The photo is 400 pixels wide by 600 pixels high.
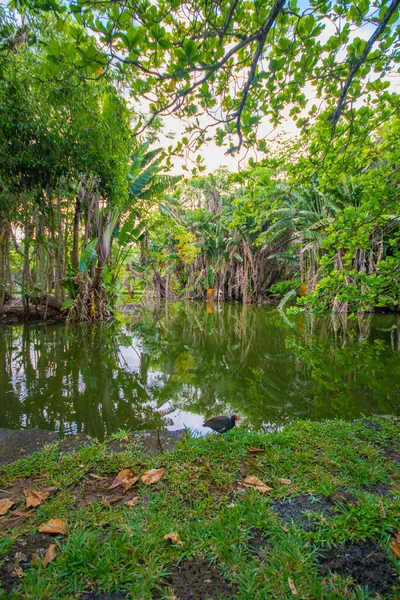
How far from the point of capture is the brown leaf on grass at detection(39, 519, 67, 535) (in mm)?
1596

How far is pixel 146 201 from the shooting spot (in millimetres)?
12578

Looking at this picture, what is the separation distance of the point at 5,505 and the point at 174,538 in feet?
3.69

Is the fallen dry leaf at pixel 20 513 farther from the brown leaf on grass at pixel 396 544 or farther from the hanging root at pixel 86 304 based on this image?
the hanging root at pixel 86 304

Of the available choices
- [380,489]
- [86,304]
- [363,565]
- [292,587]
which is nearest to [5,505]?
[292,587]

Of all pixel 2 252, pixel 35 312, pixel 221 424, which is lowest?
pixel 221 424

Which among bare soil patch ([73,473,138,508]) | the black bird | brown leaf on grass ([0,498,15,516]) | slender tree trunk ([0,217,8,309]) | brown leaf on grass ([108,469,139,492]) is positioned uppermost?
slender tree trunk ([0,217,8,309])

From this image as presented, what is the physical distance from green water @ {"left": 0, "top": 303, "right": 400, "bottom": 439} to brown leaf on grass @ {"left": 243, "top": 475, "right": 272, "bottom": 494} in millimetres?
1280

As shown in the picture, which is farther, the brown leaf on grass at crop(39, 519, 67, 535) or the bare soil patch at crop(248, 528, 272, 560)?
the brown leaf on grass at crop(39, 519, 67, 535)

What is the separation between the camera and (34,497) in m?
1.89

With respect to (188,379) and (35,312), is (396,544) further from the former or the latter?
(35,312)

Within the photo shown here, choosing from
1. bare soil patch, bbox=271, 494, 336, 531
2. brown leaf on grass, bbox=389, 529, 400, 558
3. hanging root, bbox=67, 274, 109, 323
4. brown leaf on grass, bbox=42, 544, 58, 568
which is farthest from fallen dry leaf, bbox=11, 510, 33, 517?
hanging root, bbox=67, 274, 109, 323

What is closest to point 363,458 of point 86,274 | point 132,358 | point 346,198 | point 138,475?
point 138,475

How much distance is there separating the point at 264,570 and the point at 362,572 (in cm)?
47

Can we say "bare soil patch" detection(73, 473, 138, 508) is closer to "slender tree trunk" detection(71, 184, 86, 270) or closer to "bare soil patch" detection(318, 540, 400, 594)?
"bare soil patch" detection(318, 540, 400, 594)
